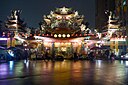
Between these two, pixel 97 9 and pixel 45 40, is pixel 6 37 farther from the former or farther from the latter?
pixel 97 9

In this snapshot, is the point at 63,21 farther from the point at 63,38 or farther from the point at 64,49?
the point at 64,49

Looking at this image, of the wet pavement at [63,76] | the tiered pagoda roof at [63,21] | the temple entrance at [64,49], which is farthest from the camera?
the tiered pagoda roof at [63,21]

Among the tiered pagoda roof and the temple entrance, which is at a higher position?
the tiered pagoda roof

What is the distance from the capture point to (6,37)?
76.3 meters

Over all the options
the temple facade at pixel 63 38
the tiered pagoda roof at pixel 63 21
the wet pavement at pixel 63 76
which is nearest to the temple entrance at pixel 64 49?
the temple facade at pixel 63 38

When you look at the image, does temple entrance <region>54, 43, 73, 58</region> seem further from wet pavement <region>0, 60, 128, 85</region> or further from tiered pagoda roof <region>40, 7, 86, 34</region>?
wet pavement <region>0, 60, 128, 85</region>

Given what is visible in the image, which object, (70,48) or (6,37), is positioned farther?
(6,37)

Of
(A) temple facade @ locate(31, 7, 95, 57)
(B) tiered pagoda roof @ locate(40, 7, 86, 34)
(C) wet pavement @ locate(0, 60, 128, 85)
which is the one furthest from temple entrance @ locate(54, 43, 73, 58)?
(C) wet pavement @ locate(0, 60, 128, 85)

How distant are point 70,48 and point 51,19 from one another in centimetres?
1165

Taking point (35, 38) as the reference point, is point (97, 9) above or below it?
above

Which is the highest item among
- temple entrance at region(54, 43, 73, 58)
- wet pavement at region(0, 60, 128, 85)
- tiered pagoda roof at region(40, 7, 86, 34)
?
tiered pagoda roof at region(40, 7, 86, 34)

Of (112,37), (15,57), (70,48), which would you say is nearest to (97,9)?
(112,37)

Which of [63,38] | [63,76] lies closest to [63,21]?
[63,38]

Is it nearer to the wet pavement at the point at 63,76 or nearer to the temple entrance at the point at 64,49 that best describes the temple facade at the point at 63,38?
the temple entrance at the point at 64,49
